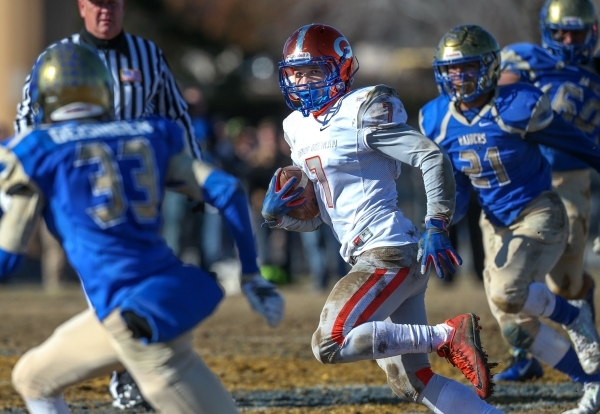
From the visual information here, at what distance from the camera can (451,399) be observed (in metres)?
4.01

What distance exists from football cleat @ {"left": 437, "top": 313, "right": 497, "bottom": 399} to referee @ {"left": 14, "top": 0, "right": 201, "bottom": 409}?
1.94 metres

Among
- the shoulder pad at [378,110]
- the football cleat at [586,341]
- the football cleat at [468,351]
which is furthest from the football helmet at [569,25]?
the football cleat at [468,351]

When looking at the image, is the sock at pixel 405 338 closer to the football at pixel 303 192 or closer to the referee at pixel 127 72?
A: the football at pixel 303 192

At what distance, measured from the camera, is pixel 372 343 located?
3916 mm

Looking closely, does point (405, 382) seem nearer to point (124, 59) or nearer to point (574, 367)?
point (574, 367)

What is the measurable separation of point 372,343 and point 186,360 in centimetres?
86

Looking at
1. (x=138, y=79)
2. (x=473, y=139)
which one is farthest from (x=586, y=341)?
(x=138, y=79)

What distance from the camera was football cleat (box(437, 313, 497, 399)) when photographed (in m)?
3.95

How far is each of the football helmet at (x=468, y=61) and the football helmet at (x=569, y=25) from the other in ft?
3.53

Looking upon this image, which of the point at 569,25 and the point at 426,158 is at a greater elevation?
the point at 569,25

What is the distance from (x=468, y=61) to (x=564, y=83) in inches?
48.8

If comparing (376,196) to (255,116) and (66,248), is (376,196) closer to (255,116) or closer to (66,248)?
(66,248)

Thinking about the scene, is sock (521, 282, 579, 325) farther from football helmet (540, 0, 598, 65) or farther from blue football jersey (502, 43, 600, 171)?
football helmet (540, 0, 598, 65)

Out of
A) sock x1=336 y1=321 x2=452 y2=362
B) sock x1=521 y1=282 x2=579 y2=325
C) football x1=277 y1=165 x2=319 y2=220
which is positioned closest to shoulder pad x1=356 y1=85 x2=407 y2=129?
football x1=277 y1=165 x2=319 y2=220
